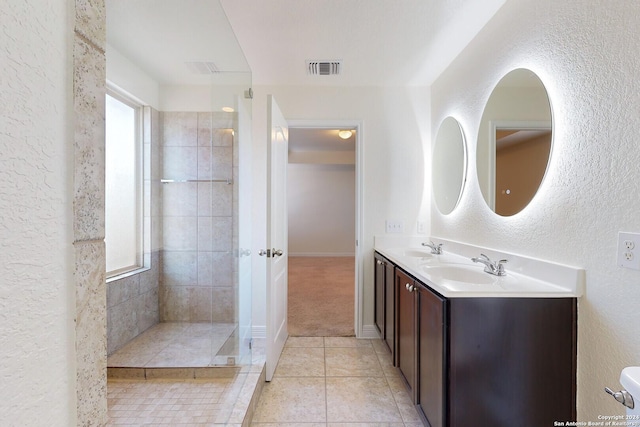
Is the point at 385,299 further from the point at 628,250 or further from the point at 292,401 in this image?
the point at 628,250

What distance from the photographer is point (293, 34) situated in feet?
6.24

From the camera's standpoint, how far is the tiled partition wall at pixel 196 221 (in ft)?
8.32

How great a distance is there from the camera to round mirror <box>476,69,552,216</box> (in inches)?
54.8

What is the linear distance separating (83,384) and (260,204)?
83.9 inches

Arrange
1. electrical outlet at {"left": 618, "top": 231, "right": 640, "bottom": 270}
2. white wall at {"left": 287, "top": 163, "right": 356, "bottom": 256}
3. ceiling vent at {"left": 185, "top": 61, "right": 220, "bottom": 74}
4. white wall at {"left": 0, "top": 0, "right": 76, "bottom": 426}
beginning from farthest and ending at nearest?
white wall at {"left": 287, "top": 163, "right": 356, "bottom": 256}, ceiling vent at {"left": 185, "top": 61, "right": 220, "bottom": 74}, electrical outlet at {"left": 618, "top": 231, "right": 640, "bottom": 270}, white wall at {"left": 0, "top": 0, "right": 76, "bottom": 426}

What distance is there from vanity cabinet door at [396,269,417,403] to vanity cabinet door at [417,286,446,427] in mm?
74

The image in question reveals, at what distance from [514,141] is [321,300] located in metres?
2.84

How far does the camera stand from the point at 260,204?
258 cm

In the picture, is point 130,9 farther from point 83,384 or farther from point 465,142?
point 465,142

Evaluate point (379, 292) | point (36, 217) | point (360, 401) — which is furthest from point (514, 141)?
point (36, 217)

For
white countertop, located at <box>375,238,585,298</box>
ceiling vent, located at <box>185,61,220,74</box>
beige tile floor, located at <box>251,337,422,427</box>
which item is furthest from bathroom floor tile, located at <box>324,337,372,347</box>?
ceiling vent, located at <box>185,61,220,74</box>

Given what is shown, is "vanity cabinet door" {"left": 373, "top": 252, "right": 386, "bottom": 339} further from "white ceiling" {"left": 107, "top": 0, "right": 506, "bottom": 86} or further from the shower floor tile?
"white ceiling" {"left": 107, "top": 0, "right": 506, "bottom": 86}

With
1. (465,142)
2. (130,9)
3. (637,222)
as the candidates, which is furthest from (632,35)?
(130,9)

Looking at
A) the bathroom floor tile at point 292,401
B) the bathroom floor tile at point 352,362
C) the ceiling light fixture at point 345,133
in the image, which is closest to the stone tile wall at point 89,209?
the bathroom floor tile at point 292,401
